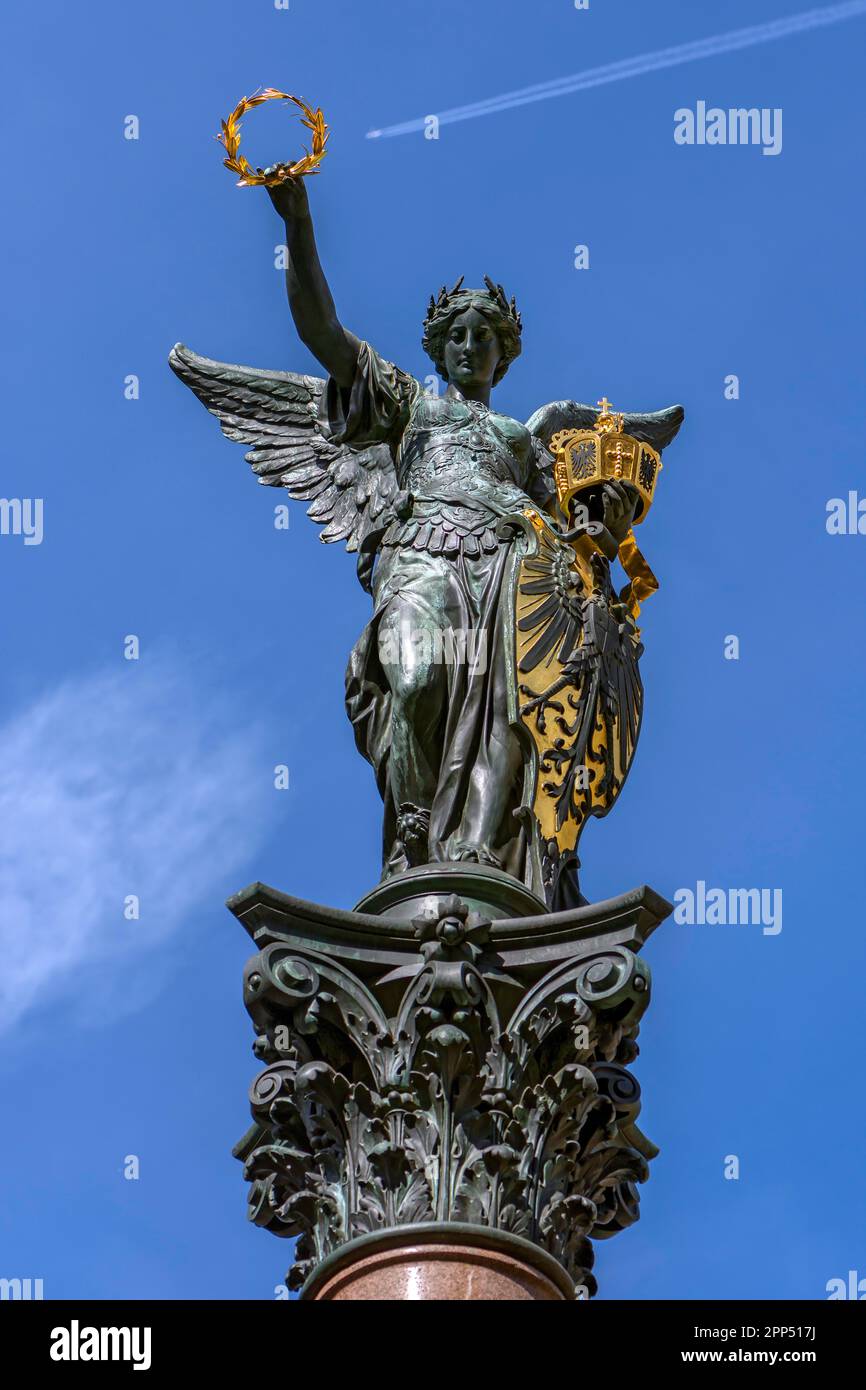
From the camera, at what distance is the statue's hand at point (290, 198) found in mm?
22156

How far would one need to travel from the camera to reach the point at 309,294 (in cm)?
2298

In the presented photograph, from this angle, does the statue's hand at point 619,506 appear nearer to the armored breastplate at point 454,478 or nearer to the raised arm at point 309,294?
the armored breastplate at point 454,478

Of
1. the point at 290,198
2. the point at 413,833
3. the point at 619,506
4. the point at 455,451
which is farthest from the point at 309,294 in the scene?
the point at 413,833

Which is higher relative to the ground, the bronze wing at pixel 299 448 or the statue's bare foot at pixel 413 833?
the bronze wing at pixel 299 448

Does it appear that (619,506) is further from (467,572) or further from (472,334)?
(472,334)

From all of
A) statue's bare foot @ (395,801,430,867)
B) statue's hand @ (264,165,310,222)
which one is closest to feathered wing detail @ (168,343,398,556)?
statue's hand @ (264,165,310,222)


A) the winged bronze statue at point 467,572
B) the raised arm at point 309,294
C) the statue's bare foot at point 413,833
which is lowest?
the statue's bare foot at point 413,833

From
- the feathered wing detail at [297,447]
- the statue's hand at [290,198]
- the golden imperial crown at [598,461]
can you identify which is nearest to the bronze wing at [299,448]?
the feathered wing detail at [297,447]

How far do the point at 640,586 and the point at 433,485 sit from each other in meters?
1.82

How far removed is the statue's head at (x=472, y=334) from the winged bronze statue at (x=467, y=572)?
17 mm

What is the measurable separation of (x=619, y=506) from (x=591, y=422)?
214 centimetres

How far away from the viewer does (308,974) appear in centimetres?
1889
